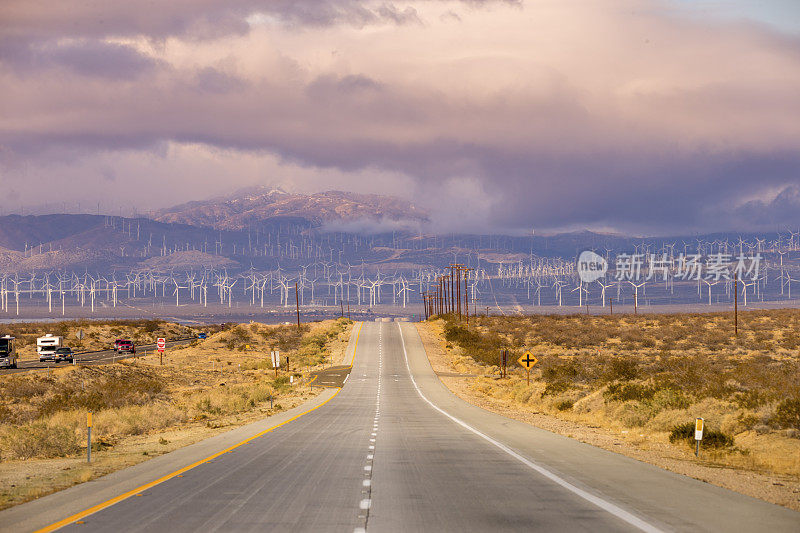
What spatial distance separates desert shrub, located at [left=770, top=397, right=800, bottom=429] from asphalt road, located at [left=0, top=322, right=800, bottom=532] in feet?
16.8

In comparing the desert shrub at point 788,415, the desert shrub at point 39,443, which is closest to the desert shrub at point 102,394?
the desert shrub at point 39,443

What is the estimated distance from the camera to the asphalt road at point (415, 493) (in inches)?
459

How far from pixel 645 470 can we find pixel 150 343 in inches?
4379

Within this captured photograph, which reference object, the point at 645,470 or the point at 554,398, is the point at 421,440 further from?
the point at 554,398

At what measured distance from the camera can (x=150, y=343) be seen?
12050cm

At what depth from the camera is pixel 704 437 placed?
929 inches

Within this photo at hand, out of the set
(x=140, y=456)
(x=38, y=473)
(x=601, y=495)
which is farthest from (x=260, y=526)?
(x=140, y=456)

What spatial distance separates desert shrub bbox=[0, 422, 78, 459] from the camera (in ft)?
77.4

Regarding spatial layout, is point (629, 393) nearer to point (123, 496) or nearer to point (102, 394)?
point (123, 496)

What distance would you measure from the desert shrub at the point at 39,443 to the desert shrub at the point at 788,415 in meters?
20.9

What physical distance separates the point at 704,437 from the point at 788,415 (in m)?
2.40

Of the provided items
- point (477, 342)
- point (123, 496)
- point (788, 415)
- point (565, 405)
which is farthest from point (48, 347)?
point (788, 415)

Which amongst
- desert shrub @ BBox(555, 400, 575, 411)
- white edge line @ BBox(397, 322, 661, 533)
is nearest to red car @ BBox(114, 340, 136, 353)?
desert shrub @ BBox(555, 400, 575, 411)

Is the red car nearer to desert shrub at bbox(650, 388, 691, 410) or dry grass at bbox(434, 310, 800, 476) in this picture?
dry grass at bbox(434, 310, 800, 476)
